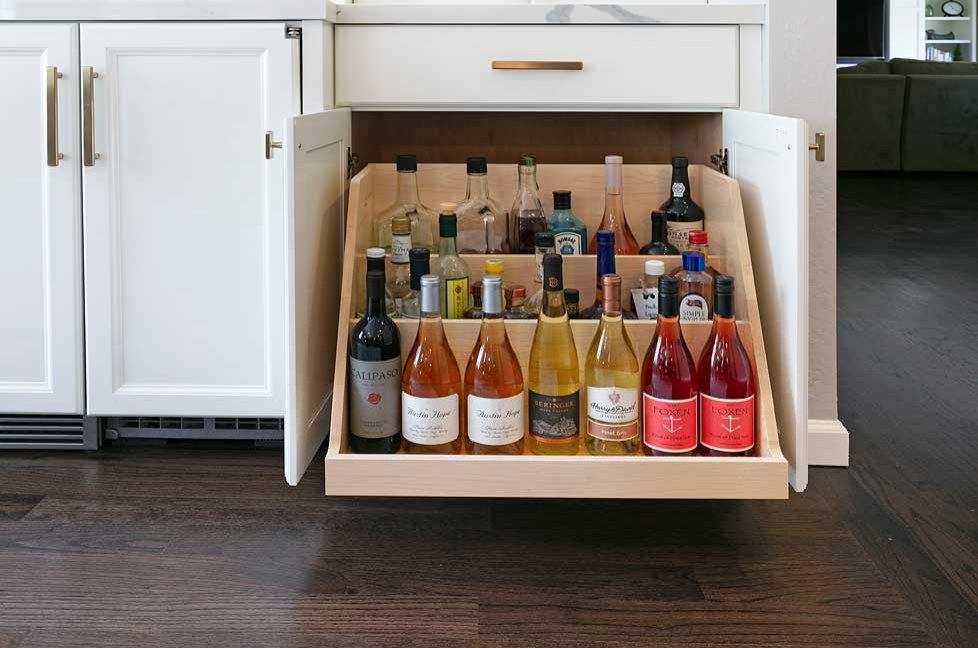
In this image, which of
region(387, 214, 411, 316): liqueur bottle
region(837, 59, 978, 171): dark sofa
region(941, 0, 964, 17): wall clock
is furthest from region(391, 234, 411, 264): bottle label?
region(941, 0, 964, 17): wall clock

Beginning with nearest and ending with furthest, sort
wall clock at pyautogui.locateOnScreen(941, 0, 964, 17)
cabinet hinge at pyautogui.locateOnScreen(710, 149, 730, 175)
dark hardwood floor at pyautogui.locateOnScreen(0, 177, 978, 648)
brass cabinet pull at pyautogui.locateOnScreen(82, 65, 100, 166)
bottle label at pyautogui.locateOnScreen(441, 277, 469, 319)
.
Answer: dark hardwood floor at pyautogui.locateOnScreen(0, 177, 978, 648) < bottle label at pyautogui.locateOnScreen(441, 277, 469, 319) < brass cabinet pull at pyautogui.locateOnScreen(82, 65, 100, 166) < cabinet hinge at pyautogui.locateOnScreen(710, 149, 730, 175) < wall clock at pyautogui.locateOnScreen(941, 0, 964, 17)

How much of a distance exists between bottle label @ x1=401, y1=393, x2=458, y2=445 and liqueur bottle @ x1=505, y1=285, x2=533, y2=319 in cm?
17

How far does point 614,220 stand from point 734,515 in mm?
577

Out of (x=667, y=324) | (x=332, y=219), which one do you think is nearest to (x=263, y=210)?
(x=332, y=219)

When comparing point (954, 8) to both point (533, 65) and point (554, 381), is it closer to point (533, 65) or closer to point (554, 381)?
point (533, 65)

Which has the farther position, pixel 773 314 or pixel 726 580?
pixel 773 314

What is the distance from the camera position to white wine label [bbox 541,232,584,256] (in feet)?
5.60

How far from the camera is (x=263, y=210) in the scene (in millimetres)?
1688

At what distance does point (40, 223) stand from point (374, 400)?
0.76 m

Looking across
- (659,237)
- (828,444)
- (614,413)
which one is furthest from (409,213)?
(828,444)

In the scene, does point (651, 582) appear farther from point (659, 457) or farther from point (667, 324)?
point (667, 324)

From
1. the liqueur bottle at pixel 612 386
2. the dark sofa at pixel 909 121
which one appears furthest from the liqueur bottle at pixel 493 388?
the dark sofa at pixel 909 121

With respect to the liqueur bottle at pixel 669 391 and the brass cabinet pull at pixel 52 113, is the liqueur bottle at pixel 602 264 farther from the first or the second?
the brass cabinet pull at pixel 52 113

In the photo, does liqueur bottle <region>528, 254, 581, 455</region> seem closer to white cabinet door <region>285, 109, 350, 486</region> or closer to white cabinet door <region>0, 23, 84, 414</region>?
white cabinet door <region>285, 109, 350, 486</region>
